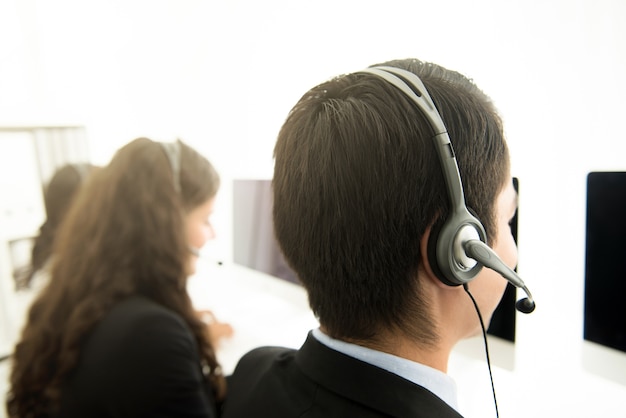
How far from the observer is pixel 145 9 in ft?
5.18

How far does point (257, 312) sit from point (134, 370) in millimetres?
580

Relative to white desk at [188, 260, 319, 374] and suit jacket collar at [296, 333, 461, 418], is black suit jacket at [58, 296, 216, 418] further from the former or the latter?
suit jacket collar at [296, 333, 461, 418]

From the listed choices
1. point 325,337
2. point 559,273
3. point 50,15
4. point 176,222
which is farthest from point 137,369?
point 50,15

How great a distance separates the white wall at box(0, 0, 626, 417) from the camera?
68 centimetres

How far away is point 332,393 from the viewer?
14.5 inches

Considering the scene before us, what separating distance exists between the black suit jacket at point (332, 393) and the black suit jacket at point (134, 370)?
19.8 inches

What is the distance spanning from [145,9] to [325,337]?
174 centimetres

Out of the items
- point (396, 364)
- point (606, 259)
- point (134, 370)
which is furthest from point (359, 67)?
point (134, 370)

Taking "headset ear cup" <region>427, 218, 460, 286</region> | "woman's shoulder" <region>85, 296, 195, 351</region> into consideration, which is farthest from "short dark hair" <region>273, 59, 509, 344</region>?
"woman's shoulder" <region>85, 296, 195, 351</region>

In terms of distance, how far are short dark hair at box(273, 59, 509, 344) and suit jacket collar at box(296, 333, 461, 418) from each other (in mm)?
54

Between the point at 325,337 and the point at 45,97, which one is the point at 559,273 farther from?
the point at 45,97

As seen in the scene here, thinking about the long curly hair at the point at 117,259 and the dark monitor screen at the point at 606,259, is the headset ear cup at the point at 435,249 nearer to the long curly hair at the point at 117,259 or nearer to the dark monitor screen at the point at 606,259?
the dark monitor screen at the point at 606,259

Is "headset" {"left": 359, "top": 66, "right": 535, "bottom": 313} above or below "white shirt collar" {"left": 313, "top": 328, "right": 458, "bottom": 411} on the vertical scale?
above

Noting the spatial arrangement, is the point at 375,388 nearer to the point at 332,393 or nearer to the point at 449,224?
the point at 332,393
